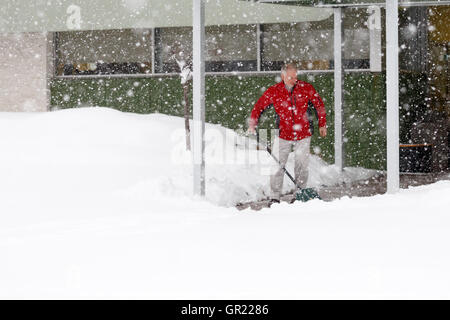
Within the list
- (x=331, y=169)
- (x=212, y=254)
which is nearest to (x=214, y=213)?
(x=212, y=254)

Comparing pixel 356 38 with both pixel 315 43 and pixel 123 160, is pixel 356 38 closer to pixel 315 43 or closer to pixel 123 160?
pixel 315 43

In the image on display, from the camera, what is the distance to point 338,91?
13430mm

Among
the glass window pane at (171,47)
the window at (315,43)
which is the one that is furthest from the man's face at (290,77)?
the glass window pane at (171,47)

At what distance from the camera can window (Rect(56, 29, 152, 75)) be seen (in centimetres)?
1541

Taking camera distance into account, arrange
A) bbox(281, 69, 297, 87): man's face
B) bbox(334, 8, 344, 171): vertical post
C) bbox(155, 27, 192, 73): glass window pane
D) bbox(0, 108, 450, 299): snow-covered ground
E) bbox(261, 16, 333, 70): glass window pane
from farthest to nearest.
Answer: bbox(155, 27, 192, 73): glass window pane < bbox(261, 16, 333, 70): glass window pane < bbox(334, 8, 344, 171): vertical post < bbox(281, 69, 297, 87): man's face < bbox(0, 108, 450, 299): snow-covered ground

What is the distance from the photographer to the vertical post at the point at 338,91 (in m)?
13.4

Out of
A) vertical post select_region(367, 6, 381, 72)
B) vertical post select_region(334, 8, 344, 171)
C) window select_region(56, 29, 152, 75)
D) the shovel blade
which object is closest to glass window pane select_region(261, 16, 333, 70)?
vertical post select_region(334, 8, 344, 171)

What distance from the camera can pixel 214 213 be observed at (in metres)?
8.64

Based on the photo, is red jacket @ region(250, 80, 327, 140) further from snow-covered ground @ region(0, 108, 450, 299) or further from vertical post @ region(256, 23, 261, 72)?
vertical post @ region(256, 23, 261, 72)

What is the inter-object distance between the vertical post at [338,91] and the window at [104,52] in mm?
3797

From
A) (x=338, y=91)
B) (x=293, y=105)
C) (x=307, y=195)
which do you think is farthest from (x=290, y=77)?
(x=338, y=91)

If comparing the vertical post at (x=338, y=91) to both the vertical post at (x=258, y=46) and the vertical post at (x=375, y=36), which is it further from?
the vertical post at (x=258, y=46)

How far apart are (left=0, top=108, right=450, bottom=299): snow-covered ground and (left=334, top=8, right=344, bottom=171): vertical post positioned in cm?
32

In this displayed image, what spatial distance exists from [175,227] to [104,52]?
868 cm
